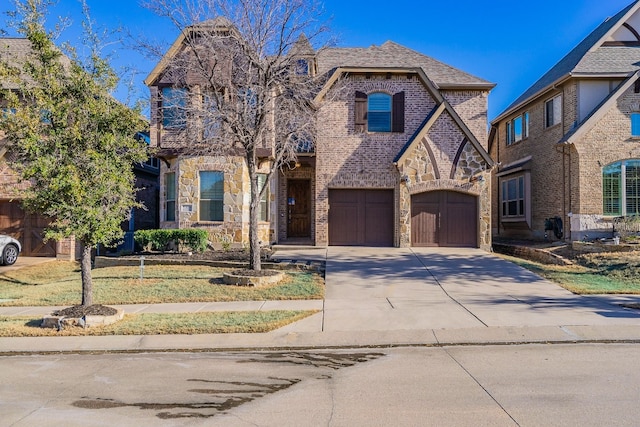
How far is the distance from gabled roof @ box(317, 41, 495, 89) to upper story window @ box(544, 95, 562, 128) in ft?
10.8

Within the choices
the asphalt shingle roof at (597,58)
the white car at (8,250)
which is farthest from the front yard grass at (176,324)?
the asphalt shingle roof at (597,58)

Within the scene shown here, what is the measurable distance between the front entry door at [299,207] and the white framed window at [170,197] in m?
5.04

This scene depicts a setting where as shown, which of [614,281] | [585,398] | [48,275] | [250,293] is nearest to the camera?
[585,398]

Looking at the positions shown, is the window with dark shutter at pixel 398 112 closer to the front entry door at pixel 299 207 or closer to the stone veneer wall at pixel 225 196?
the front entry door at pixel 299 207

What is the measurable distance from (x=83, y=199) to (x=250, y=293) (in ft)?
14.4

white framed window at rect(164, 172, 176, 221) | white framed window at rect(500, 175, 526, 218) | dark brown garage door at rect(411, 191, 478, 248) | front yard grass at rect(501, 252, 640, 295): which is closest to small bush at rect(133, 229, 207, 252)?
white framed window at rect(164, 172, 176, 221)

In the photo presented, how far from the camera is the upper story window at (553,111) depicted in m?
20.3

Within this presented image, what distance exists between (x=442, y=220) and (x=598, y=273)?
20.6 ft

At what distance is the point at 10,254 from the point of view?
17047 mm

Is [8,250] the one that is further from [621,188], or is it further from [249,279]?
[621,188]

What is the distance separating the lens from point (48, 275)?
1560 cm

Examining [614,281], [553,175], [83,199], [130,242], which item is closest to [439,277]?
[614,281]

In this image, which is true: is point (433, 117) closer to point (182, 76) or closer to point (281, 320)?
point (182, 76)

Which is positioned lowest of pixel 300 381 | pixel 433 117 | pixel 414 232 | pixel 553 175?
pixel 300 381
